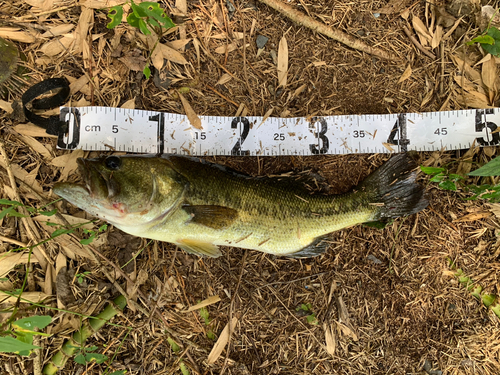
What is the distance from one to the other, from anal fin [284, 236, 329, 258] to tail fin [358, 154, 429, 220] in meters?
0.74

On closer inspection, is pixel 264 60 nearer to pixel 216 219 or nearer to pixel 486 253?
pixel 216 219

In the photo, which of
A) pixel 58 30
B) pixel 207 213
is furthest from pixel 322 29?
pixel 58 30

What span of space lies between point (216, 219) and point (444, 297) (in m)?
3.08

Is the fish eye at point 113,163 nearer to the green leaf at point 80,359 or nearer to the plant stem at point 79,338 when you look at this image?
the plant stem at point 79,338

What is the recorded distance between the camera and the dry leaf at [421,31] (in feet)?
13.4

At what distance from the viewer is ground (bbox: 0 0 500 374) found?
12.3 ft

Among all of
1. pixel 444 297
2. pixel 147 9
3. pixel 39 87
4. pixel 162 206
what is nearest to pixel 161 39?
pixel 147 9

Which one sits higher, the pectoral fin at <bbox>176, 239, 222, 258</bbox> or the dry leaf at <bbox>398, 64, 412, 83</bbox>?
the dry leaf at <bbox>398, 64, 412, 83</bbox>

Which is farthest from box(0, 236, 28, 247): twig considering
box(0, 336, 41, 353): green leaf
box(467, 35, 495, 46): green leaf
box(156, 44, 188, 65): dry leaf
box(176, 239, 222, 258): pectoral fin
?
box(467, 35, 495, 46): green leaf

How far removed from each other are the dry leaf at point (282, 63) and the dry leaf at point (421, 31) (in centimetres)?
170

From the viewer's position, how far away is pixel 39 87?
145 inches

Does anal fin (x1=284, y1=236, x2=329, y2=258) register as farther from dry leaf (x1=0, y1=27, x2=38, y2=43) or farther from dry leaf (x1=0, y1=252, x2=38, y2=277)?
dry leaf (x1=0, y1=27, x2=38, y2=43)

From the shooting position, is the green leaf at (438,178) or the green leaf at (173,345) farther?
the green leaf at (173,345)

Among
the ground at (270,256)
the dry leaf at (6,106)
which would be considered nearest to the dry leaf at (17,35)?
the ground at (270,256)
